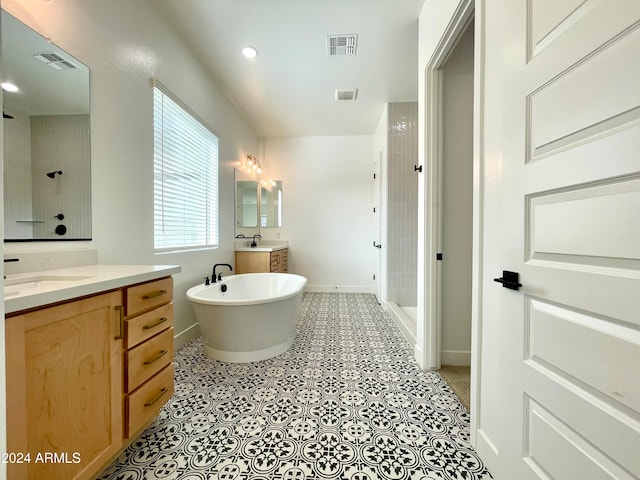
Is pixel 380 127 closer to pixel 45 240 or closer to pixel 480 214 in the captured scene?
pixel 480 214

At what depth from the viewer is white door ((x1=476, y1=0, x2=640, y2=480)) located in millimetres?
627

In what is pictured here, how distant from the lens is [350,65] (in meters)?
2.68

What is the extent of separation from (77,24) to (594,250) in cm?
261

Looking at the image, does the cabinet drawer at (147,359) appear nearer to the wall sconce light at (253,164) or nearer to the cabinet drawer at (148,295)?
the cabinet drawer at (148,295)

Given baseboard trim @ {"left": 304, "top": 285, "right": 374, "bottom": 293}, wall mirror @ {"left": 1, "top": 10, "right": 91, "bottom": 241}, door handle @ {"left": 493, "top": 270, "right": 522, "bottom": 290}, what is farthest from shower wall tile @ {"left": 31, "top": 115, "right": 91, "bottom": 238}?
baseboard trim @ {"left": 304, "top": 285, "right": 374, "bottom": 293}

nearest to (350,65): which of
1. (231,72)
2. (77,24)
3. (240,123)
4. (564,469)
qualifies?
(231,72)

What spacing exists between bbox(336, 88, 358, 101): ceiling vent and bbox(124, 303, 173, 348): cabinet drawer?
3.07 m

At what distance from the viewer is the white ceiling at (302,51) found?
6.69 feet

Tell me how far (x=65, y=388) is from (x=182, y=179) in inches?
78.9

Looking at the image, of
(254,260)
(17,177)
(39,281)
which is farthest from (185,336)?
(17,177)

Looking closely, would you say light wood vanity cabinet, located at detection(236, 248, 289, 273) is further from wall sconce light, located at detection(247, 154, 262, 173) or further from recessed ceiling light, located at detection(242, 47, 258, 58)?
recessed ceiling light, located at detection(242, 47, 258, 58)

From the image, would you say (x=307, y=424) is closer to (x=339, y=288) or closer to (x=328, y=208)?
(x=339, y=288)

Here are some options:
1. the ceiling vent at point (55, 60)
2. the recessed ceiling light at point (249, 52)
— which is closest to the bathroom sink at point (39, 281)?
the ceiling vent at point (55, 60)

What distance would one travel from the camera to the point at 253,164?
4.16 meters
